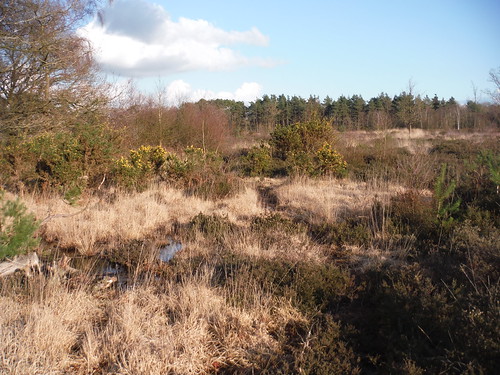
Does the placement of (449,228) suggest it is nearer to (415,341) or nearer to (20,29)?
(415,341)

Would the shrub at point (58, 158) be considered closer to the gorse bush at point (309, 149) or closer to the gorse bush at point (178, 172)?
the gorse bush at point (178, 172)

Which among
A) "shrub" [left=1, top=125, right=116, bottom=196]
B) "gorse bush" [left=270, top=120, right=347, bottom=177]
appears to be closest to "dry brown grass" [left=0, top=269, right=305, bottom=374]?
"shrub" [left=1, top=125, right=116, bottom=196]

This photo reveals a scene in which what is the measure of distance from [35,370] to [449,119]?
37.8m

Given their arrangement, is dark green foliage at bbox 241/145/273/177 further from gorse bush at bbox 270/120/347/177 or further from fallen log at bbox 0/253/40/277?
fallen log at bbox 0/253/40/277

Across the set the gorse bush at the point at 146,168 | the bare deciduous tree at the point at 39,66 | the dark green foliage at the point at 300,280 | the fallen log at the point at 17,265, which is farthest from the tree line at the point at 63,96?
the dark green foliage at the point at 300,280

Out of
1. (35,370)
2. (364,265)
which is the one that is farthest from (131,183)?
(35,370)

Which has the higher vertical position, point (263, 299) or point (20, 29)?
point (20, 29)

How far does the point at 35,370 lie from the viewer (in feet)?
8.84

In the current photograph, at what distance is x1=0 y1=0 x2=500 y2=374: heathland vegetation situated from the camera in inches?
115

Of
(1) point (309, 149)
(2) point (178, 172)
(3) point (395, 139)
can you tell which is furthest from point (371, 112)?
(2) point (178, 172)

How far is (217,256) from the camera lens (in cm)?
502

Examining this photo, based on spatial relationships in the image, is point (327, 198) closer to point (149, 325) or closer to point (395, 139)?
point (149, 325)

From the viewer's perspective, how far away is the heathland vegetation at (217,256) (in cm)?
292

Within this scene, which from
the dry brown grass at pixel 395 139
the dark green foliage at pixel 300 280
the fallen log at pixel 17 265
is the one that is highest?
the dry brown grass at pixel 395 139
